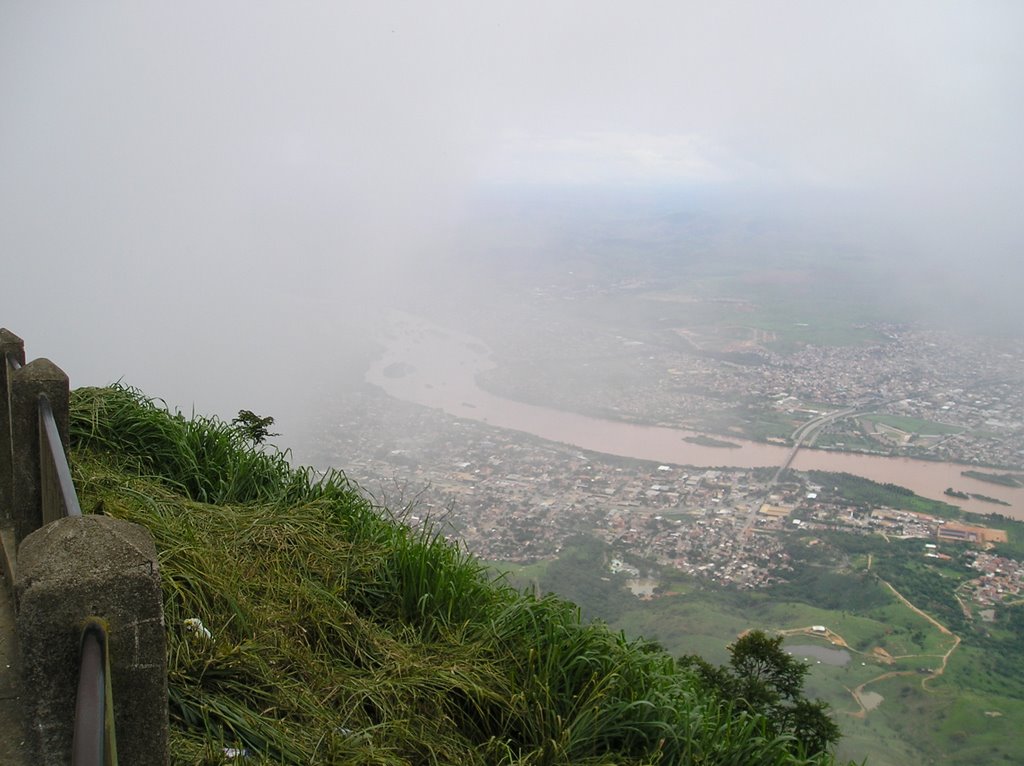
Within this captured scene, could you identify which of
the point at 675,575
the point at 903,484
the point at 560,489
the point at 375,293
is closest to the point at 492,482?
the point at 560,489

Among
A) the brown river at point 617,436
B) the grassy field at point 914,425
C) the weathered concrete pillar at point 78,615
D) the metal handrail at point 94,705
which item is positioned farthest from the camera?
the grassy field at point 914,425

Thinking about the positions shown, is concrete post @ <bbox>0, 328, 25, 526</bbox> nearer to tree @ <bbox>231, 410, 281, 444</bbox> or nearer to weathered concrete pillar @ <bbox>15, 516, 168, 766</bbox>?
weathered concrete pillar @ <bbox>15, 516, 168, 766</bbox>

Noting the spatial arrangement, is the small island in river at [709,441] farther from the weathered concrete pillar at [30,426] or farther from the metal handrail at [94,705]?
the metal handrail at [94,705]

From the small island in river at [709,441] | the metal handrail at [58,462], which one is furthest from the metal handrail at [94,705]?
the small island in river at [709,441]

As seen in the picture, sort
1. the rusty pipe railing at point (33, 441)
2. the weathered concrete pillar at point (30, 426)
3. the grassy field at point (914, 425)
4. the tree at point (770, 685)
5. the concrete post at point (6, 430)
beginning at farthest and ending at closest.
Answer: the grassy field at point (914, 425), the tree at point (770, 685), the concrete post at point (6, 430), the weathered concrete pillar at point (30, 426), the rusty pipe railing at point (33, 441)

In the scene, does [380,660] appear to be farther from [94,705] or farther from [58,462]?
[94,705]

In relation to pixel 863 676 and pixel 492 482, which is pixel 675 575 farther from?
pixel 492 482
